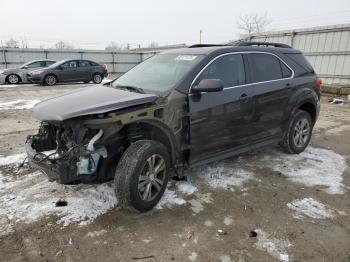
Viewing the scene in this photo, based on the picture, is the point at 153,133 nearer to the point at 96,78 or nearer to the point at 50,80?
the point at 50,80

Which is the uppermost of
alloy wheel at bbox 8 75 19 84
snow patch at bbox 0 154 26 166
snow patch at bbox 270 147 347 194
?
snow patch at bbox 270 147 347 194

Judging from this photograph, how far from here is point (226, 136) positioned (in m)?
4.38

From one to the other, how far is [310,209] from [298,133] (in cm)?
211

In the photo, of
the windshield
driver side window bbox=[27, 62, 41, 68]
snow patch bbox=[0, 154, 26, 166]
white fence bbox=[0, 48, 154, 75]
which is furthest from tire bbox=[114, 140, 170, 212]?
white fence bbox=[0, 48, 154, 75]

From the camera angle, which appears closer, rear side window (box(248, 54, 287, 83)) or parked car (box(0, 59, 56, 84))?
rear side window (box(248, 54, 287, 83))

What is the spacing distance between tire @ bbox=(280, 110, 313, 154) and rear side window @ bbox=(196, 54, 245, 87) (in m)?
1.51

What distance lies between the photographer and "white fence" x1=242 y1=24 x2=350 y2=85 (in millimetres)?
13750

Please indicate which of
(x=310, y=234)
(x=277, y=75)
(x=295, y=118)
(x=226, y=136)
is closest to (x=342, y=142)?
(x=295, y=118)

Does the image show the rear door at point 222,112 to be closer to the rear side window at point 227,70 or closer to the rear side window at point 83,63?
the rear side window at point 227,70

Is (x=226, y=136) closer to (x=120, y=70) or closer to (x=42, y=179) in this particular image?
(x=42, y=179)

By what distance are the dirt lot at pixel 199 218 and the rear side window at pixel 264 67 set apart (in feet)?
4.55

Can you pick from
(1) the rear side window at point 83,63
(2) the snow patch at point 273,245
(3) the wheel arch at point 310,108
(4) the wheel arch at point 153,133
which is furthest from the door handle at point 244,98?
(1) the rear side window at point 83,63

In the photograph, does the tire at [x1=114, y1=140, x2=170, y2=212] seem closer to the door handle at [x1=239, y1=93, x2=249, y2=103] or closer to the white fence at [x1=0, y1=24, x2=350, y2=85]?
the door handle at [x1=239, y1=93, x2=249, y2=103]

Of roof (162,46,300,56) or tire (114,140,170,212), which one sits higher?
roof (162,46,300,56)
